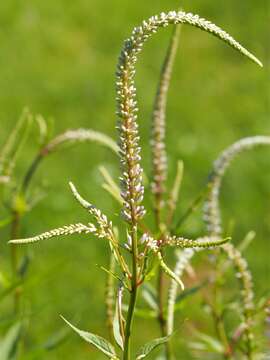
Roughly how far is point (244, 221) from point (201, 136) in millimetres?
1760

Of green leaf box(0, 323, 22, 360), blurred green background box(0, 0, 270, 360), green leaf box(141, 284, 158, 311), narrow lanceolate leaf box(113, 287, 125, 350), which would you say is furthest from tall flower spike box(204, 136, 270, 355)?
blurred green background box(0, 0, 270, 360)

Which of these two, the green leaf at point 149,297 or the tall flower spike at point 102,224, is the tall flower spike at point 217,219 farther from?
the tall flower spike at point 102,224

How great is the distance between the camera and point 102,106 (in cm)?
945

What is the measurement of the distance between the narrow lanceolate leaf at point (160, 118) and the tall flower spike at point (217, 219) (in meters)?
0.17

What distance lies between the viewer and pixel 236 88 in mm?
9617

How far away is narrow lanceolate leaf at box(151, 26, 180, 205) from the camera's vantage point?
2.29m

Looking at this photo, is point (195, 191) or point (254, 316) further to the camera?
point (195, 191)

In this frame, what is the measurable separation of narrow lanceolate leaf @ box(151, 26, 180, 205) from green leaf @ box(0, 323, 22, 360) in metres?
0.67

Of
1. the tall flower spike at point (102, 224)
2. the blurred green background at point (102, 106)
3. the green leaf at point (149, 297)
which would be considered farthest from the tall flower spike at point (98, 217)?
the blurred green background at point (102, 106)

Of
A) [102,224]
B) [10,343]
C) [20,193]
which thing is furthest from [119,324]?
[20,193]

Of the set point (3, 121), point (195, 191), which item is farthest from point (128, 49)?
point (3, 121)

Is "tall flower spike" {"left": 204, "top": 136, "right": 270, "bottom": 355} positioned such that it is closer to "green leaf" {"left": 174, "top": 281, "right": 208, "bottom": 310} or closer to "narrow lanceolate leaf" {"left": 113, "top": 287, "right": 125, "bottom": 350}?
"green leaf" {"left": 174, "top": 281, "right": 208, "bottom": 310}

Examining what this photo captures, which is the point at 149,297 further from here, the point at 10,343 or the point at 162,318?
the point at 10,343

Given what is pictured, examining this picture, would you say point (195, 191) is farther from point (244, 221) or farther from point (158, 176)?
point (158, 176)
